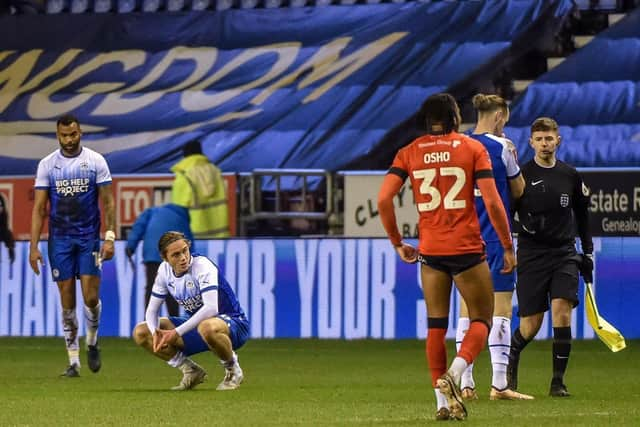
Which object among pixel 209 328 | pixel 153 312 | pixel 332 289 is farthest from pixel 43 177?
pixel 332 289

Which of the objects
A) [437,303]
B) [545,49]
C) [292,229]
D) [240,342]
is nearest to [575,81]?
[545,49]

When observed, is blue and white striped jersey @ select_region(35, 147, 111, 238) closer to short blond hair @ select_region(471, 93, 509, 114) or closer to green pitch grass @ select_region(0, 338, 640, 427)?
green pitch grass @ select_region(0, 338, 640, 427)

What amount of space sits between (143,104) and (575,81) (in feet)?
23.1

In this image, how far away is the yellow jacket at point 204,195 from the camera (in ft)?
65.9

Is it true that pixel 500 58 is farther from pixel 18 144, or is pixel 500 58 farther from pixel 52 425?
pixel 52 425

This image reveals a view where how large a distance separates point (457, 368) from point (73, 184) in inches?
203

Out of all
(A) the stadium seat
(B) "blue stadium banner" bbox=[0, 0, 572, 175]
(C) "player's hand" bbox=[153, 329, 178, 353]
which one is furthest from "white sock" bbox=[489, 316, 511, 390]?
(A) the stadium seat

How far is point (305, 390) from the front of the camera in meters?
11.8

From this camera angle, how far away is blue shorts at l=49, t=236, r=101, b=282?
522 inches

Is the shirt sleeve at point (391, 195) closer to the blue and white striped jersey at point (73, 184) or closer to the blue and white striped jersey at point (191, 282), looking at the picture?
the blue and white striped jersey at point (191, 282)

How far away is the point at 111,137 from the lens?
88.0 ft

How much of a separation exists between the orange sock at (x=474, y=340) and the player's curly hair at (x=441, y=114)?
1062mm

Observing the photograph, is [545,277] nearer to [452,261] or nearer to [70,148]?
[452,261]

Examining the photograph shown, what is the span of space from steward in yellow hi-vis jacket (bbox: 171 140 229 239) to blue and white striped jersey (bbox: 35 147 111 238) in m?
6.40
